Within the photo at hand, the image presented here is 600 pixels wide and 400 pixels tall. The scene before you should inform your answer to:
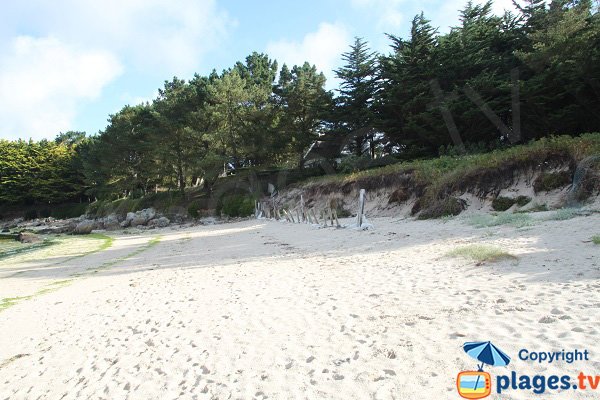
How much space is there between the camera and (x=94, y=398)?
3.85m

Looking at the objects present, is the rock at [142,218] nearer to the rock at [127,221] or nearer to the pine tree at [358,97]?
the rock at [127,221]

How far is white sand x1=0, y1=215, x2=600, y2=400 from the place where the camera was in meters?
3.48

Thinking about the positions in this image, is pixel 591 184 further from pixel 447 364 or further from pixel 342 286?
pixel 447 364

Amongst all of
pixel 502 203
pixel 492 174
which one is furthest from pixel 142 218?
pixel 502 203

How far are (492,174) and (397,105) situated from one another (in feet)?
43.9

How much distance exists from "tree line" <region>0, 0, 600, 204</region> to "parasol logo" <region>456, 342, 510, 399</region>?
19891mm

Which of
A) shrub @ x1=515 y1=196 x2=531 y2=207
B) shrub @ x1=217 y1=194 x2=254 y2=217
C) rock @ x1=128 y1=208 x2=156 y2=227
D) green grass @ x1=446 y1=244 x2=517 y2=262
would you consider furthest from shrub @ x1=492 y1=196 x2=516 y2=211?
rock @ x1=128 y1=208 x2=156 y2=227

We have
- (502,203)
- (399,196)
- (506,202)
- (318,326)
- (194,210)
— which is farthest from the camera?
(194,210)

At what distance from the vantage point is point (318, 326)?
482 centimetres

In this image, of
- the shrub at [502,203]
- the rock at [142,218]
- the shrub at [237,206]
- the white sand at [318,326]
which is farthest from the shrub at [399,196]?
the rock at [142,218]

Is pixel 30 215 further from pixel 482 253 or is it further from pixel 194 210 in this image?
pixel 482 253

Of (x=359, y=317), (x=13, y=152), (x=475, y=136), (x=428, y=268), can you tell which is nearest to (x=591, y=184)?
(x=428, y=268)

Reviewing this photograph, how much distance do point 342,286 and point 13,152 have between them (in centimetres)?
8233

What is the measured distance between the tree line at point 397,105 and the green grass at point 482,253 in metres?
15.4
